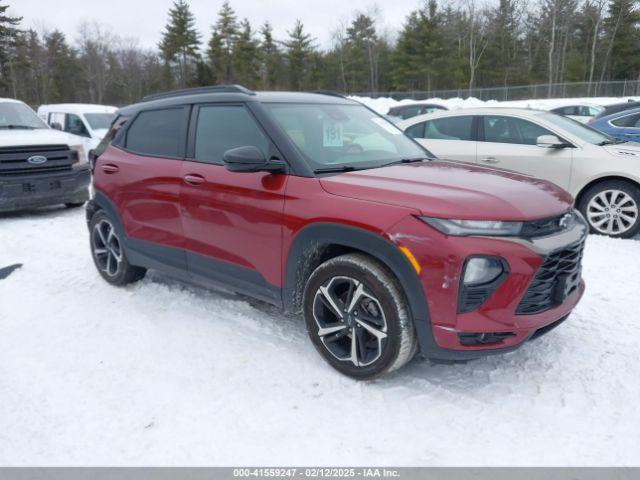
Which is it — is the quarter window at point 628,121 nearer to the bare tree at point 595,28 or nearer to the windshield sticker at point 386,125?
the windshield sticker at point 386,125

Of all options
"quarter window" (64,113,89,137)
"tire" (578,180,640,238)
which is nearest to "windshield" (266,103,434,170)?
"tire" (578,180,640,238)

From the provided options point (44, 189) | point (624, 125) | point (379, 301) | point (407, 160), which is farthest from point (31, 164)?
point (624, 125)

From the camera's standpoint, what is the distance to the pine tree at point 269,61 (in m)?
61.2

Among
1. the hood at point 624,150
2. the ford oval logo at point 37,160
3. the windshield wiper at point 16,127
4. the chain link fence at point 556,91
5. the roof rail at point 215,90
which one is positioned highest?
the chain link fence at point 556,91

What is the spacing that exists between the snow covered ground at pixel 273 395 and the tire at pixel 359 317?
18cm

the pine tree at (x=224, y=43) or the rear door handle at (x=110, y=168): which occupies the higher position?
the pine tree at (x=224, y=43)

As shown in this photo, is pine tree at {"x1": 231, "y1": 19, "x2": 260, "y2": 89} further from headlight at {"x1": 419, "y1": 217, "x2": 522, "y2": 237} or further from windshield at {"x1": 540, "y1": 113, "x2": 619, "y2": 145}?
headlight at {"x1": 419, "y1": 217, "x2": 522, "y2": 237}

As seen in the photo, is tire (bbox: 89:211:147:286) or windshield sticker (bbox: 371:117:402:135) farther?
tire (bbox: 89:211:147:286)

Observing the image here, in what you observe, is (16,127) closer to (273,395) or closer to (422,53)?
(273,395)

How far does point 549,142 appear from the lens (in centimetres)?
647

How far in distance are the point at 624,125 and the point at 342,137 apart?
716 cm

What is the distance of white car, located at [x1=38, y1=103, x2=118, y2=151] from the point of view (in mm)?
12953

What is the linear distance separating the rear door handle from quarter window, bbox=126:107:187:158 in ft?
0.73

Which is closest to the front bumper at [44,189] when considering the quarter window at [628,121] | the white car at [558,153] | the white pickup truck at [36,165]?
the white pickup truck at [36,165]
